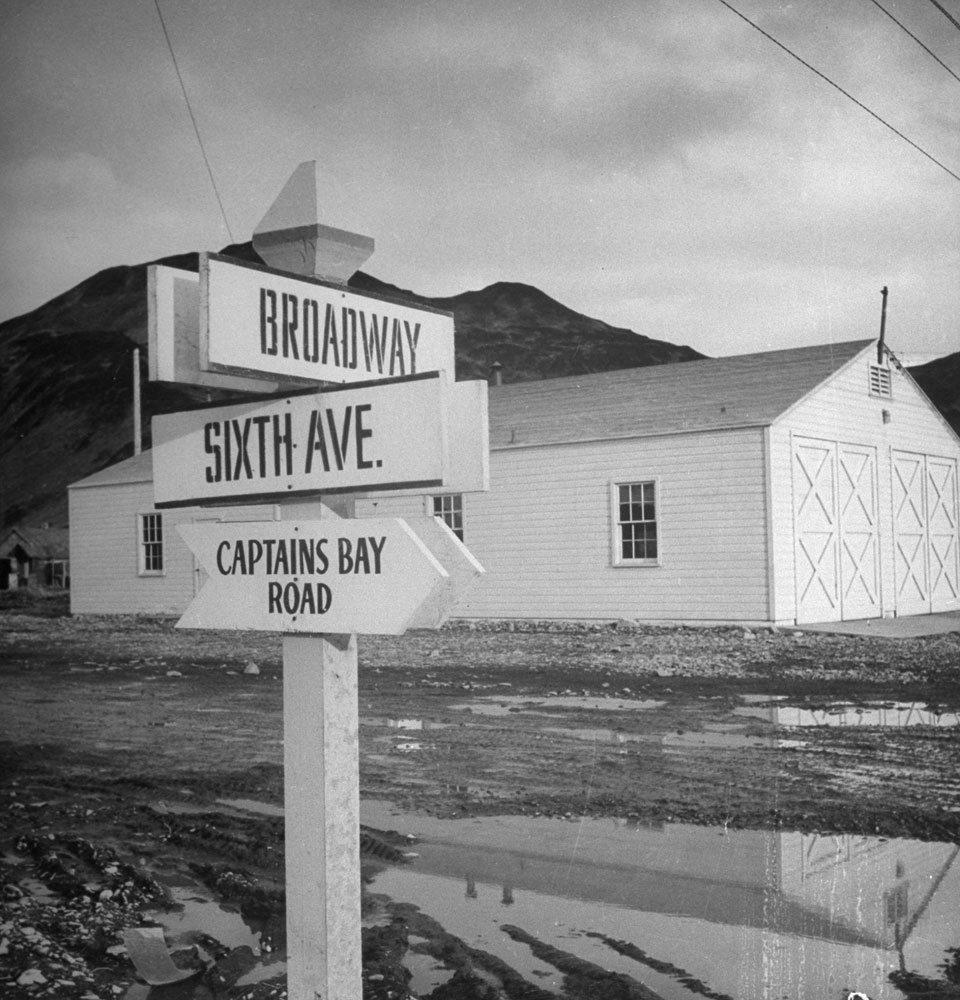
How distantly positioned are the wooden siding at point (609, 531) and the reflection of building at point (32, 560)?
28883 mm

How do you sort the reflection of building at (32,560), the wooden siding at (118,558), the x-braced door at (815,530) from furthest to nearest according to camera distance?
1. the reflection of building at (32,560)
2. the wooden siding at (118,558)
3. the x-braced door at (815,530)

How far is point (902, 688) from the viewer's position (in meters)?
12.3

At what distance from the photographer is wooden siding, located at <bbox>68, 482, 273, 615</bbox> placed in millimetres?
28188

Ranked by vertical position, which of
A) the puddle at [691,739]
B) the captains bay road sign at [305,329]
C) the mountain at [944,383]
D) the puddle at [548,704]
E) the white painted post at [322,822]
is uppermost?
the mountain at [944,383]

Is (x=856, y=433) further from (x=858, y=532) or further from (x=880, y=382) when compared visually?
(x=858, y=532)

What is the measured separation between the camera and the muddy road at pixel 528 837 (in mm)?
4184

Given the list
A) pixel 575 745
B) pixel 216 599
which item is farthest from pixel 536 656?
pixel 216 599

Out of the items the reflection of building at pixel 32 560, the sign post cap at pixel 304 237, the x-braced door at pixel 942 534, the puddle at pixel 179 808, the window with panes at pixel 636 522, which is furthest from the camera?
the reflection of building at pixel 32 560

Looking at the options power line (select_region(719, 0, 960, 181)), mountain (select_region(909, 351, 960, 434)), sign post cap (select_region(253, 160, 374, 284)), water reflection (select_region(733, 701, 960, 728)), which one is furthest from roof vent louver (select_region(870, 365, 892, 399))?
mountain (select_region(909, 351, 960, 434))

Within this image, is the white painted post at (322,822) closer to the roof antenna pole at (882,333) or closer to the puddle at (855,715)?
the puddle at (855,715)

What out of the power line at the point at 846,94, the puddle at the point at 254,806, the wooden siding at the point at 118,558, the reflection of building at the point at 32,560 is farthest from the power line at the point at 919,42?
the reflection of building at the point at 32,560

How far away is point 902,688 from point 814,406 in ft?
31.2

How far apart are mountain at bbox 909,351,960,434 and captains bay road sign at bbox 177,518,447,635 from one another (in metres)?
123

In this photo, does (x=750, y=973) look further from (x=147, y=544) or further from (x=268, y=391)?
(x=147, y=544)
